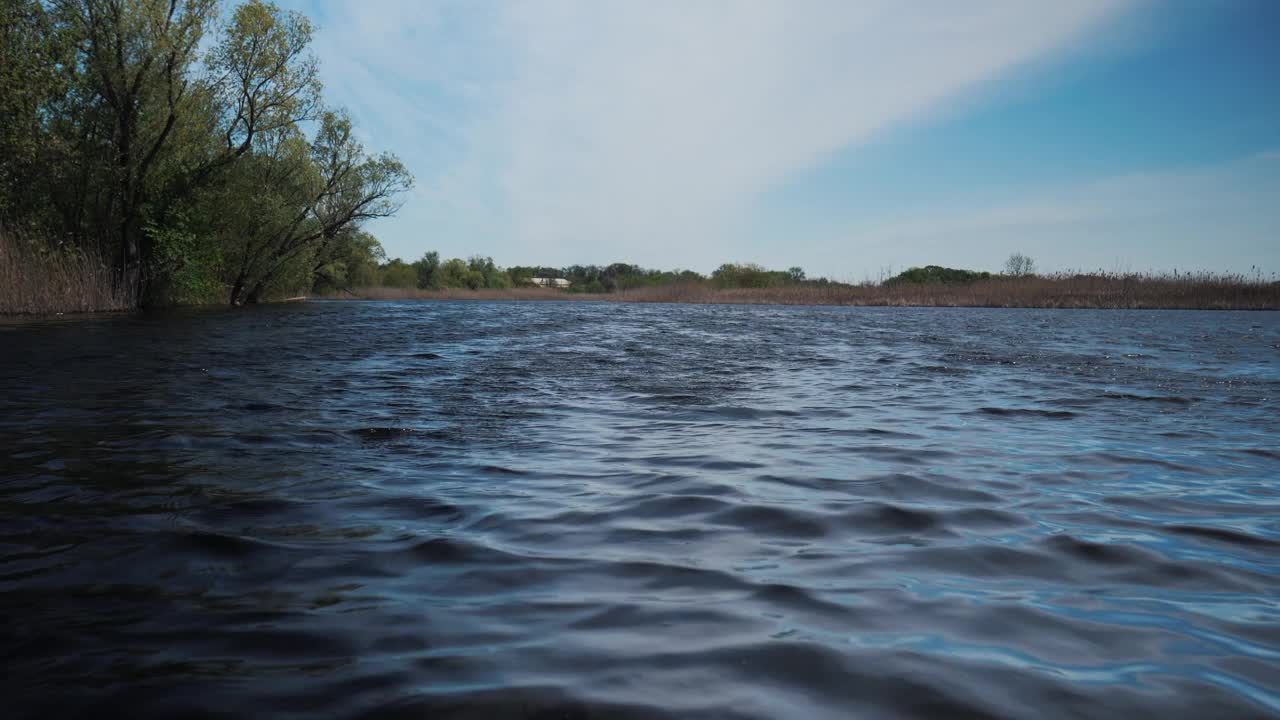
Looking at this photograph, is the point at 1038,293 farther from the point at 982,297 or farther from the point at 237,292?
the point at 237,292

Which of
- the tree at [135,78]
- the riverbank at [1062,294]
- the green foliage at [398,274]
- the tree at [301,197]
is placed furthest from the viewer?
the green foliage at [398,274]

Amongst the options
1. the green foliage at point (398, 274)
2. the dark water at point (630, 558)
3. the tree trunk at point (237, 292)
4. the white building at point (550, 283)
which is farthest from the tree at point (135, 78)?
the white building at point (550, 283)

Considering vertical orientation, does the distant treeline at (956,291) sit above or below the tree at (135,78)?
below

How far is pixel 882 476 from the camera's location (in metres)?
4.57

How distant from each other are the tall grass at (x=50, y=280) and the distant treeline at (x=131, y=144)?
2.1 inches

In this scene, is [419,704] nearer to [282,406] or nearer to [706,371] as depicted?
[282,406]

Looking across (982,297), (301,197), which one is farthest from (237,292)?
(982,297)

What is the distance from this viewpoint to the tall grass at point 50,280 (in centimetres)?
1939

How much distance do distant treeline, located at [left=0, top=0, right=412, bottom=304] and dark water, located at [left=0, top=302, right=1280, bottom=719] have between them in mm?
20313

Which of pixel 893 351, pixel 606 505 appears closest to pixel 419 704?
pixel 606 505

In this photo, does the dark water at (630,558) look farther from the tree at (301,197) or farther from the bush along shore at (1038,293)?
the bush along shore at (1038,293)

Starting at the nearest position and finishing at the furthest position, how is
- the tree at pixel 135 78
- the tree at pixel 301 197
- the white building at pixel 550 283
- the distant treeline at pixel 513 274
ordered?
the tree at pixel 135 78, the tree at pixel 301 197, the distant treeline at pixel 513 274, the white building at pixel 550 283

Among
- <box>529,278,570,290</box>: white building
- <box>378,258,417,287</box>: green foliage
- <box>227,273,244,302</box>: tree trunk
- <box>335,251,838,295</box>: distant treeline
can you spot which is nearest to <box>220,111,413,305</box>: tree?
<box>227,273,244,302</box>: tree trunk

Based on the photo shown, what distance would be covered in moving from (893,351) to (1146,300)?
37.1 meters
